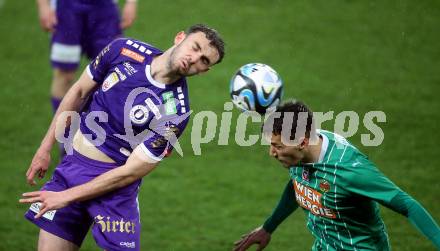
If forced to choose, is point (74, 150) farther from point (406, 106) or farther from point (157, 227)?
point (406, 106)

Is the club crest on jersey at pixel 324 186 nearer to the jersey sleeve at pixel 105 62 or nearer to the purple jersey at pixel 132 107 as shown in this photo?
the purple jersey at pixel 132 107

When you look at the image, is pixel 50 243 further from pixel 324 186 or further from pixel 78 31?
pixel 78 31

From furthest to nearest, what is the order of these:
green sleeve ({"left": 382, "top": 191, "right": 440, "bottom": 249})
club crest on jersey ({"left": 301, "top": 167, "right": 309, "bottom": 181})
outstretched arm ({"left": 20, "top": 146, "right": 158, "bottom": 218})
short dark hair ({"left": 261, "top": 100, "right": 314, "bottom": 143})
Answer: club crest on jersey ({"left": 301, "top": 167, "right": 309, "bottom": 181})
outstretched arm ({"left": 20, "top": 146, "right": 158, "bottom": 218})
short dark hair ({"left": 261, "top": 100, "right": 314, "bottom": 143})
green sleeve ({"left": 382, "top": 191, "right": 440, "bottom": 249})

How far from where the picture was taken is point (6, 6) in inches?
552

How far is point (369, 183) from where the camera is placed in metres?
5.01

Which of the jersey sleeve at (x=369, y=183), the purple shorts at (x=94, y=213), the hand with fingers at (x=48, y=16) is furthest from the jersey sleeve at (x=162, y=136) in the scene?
the hand with fingers at (x=48, y=16)

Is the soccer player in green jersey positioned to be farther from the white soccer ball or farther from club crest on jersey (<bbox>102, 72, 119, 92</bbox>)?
club crest on jersey (<bbox>102, 72, 119, 92</bbox>)

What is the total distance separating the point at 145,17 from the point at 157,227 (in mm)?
6061

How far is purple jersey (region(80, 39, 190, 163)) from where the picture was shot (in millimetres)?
5527

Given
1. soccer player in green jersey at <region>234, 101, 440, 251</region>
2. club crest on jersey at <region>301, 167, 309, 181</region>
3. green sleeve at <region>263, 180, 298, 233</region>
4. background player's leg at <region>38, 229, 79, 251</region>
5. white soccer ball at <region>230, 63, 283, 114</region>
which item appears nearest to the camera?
soccer player in green jersey at <region>234, 101, 440, 251</region>

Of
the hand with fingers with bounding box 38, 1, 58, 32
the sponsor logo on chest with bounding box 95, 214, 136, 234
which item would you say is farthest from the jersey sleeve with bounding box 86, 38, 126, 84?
the hand with fingers with bounding box 38, 1, 58, 32

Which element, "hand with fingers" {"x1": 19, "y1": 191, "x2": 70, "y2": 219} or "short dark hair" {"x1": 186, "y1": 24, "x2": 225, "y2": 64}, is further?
"short dark hair" {"x1": 186, "y1": 24, "x2": 225, "y2": 64}

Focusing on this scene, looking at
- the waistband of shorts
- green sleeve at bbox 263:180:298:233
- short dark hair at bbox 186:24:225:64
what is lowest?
green sleeve at bbox 263:180:298:233

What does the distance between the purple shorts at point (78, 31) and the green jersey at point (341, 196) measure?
4.21 metres
